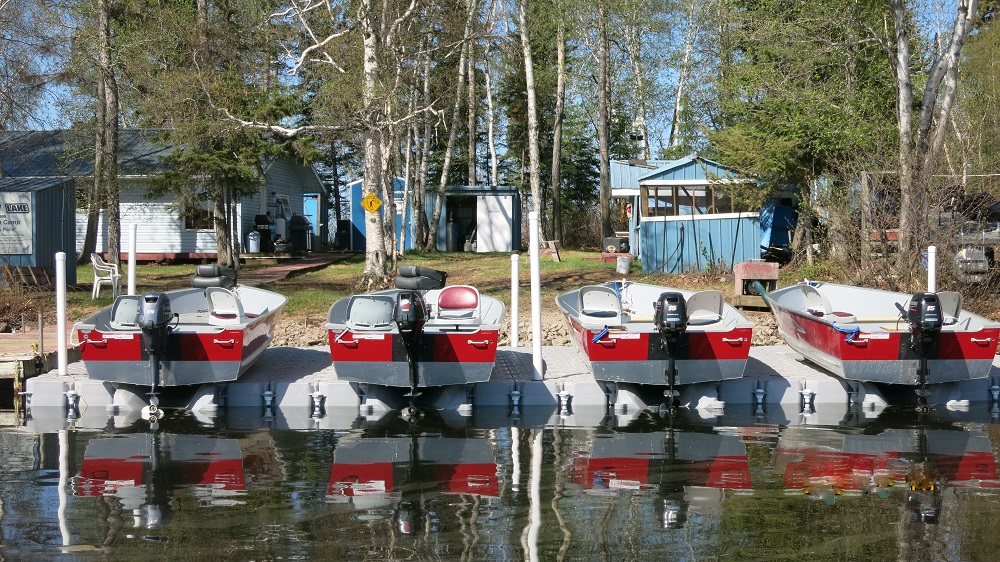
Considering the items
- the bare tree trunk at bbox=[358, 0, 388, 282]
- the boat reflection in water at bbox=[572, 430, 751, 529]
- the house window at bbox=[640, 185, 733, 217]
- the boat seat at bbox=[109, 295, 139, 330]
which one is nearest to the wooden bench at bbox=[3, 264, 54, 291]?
the bare tree trunk at bbox=[358, 0, 388, 282]

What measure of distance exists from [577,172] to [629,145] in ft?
9.49

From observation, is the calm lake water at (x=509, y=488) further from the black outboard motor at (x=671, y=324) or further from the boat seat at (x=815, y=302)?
the boat seat at (x=815, y=302)

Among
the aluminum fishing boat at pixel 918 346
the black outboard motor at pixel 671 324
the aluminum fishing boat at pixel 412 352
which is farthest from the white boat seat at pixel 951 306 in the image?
the aluminum fishing boat at pixel 412 352

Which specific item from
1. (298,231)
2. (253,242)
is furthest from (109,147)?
(298,231)

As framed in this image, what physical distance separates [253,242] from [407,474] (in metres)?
22.8

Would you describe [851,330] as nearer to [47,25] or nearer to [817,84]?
[817,84]

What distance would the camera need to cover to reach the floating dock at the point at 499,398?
1134 cm

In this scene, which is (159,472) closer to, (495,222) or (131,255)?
(131,255)

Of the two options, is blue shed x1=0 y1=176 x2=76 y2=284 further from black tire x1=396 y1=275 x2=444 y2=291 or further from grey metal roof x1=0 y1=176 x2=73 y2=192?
black tire x1=396 y1=275 x2=444 y2=291

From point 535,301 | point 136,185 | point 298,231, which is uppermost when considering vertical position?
point 136,185

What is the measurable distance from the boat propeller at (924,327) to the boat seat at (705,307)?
2.01m

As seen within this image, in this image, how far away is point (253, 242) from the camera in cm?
3025

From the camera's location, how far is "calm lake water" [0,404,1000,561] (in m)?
6.48

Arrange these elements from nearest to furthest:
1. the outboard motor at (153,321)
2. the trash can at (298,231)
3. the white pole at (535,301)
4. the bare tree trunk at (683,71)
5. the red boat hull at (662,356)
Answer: the outboard motor at (153,321) → the red boat hull at (662,356) → the white pole at (535,301) → the trash can at (298,231) → the bare tree trunk at (683,71)
